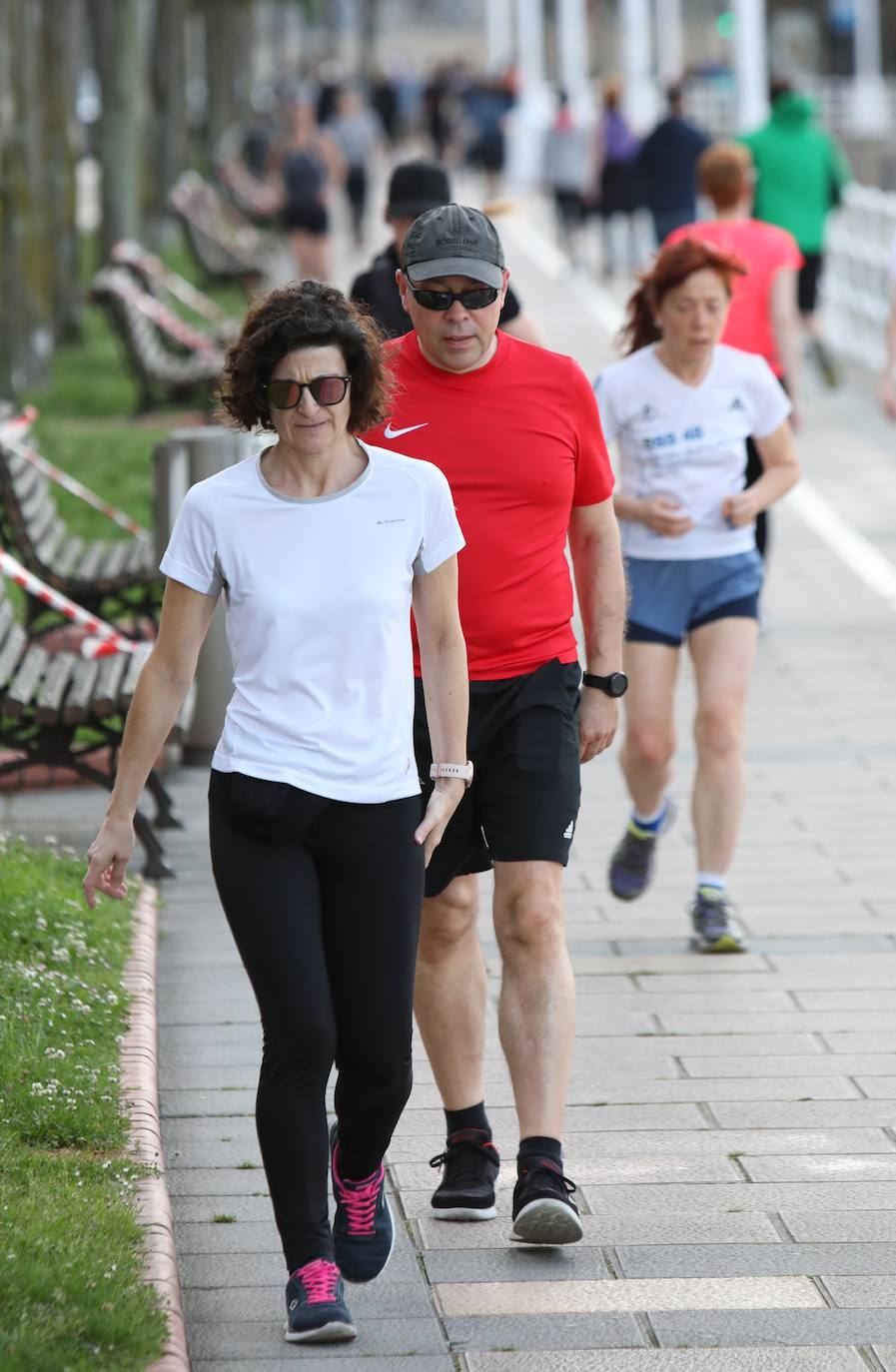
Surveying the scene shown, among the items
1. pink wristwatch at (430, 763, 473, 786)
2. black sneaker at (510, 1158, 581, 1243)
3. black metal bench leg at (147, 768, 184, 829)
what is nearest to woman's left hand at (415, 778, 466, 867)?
pink wristwatch at (430, 763, 473, 786)

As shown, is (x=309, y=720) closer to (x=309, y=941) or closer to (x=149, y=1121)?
(x=309, y=941)

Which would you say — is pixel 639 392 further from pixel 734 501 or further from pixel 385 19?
pixel 385 19

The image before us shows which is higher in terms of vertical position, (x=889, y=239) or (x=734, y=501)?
(x=734, y=501)

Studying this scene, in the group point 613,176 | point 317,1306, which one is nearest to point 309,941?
point 317,1306

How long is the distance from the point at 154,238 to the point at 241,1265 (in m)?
32.3

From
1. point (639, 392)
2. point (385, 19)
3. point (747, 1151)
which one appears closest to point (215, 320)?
point (639, 392)

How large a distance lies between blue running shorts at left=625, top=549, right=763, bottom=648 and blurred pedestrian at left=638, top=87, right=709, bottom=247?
46.4 ft

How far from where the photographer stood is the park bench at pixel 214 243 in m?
29.2

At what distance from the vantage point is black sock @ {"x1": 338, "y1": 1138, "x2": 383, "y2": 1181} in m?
4.41

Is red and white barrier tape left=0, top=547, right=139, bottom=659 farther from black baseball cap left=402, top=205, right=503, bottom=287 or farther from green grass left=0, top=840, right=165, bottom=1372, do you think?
black baseball cap left=402, top=205, right=503, bottom=287

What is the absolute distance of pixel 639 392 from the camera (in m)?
6.75

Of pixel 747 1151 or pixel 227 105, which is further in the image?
pixel 227 105

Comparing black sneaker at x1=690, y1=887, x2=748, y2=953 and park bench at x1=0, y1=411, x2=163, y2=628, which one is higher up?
park bench at x1=0, y1=411, x2=163, y2=628

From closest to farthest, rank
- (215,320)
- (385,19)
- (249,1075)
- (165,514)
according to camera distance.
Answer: (249,1075) < (165,514) < (215,320) < (385,19)
